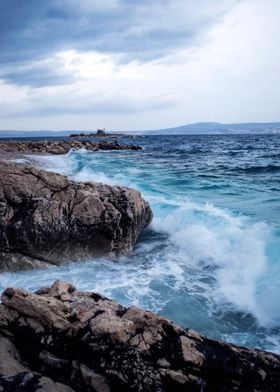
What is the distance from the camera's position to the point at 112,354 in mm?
3850

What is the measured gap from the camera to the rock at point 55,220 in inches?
326

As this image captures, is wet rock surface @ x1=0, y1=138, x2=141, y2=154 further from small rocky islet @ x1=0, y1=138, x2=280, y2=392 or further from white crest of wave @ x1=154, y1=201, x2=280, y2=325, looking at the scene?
small rocky islet @ x1=0, y1=138, x2=280, y2=392

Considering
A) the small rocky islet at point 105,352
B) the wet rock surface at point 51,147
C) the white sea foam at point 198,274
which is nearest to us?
the small rocky islet at point 105,352

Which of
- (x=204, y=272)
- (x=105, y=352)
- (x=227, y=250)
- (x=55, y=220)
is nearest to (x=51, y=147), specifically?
(x=55, y=220)

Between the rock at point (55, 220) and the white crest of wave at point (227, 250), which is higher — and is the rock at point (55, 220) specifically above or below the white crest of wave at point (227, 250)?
above

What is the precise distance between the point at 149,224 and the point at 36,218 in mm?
4032

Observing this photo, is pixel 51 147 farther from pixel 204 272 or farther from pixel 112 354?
pixel 112 354

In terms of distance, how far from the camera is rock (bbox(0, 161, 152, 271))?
8289 millimetres

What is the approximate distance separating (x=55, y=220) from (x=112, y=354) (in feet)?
16.6

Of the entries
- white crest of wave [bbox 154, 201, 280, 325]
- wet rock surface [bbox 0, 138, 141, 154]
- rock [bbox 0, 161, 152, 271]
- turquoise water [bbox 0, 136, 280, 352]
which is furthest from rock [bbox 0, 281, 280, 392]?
wet rock surface [bbox 0, 138, 141, 154]

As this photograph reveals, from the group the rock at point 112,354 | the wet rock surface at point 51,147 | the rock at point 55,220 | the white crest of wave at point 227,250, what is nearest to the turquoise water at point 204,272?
the white crest of wave at point 227,250

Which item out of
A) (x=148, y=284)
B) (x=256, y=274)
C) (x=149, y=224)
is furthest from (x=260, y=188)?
(x=148, y=284)

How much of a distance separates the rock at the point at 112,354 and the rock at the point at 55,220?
3943mm

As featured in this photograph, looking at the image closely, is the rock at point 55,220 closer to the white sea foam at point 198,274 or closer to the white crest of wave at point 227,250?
the white sea foam at point 198,274
